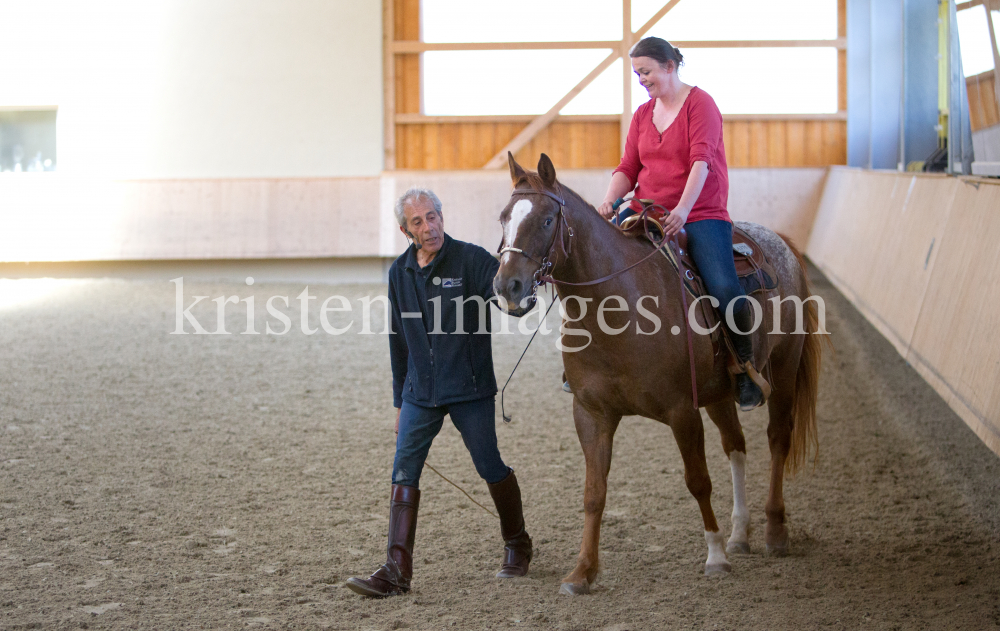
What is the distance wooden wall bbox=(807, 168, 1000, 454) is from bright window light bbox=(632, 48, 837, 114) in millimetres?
5426

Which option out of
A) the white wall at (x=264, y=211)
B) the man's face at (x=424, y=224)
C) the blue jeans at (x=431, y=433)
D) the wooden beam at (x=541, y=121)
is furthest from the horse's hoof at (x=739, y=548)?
the wooden beam at (x=541, y=121)

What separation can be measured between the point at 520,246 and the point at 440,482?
7.78 feet

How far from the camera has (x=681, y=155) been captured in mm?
3846

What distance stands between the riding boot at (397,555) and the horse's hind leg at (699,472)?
3.60ft

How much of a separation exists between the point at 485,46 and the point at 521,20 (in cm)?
68

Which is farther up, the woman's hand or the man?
the woman's hand

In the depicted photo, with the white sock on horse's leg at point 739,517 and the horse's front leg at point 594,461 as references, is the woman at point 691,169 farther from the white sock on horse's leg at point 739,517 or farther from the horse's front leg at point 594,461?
the horse's front leg at point 594,461

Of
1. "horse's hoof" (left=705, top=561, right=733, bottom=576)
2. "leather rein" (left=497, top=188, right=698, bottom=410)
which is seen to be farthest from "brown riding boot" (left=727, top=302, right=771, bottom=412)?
"horse's hoof" (left=705, top=561, right=733, bottom=576)

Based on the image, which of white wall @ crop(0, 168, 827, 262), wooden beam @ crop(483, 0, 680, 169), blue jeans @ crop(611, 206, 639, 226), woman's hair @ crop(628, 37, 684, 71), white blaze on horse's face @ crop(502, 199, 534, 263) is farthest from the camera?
wooden beam @ crop(483, 0, 680, 169)

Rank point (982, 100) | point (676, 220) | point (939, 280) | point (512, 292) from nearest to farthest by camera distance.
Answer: point (512, 292) → point (676, 220) → point (939, 280) → point (982, 100)

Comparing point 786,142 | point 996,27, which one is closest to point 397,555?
point 996,27

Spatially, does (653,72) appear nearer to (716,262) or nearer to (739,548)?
(716,262)

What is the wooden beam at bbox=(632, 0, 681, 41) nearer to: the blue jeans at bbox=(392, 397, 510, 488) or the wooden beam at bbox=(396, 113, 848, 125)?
the wooden beam at bbox=(396, 113, 848, 125)

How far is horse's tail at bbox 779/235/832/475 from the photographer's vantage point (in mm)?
4547
